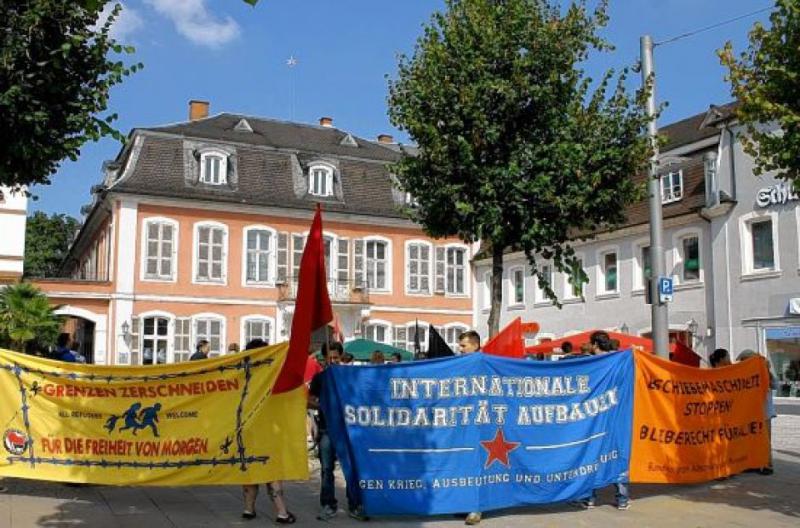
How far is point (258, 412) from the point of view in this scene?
8.65 meters

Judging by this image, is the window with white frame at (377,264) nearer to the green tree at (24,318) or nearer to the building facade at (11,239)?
the building facade at (11,239)

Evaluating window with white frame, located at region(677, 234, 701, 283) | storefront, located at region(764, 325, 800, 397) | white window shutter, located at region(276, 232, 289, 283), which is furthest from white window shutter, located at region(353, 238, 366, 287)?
storefront, located at region(764, 325, 800, 397)

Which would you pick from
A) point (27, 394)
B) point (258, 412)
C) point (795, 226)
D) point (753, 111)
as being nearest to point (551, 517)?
point (258, 412)

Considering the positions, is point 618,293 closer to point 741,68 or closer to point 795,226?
point 795,226

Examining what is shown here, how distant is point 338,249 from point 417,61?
81.7ft

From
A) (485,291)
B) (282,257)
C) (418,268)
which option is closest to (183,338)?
(282,257)

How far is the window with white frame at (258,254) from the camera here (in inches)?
1442

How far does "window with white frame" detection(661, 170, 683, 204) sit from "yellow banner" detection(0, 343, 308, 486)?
24.2 meters

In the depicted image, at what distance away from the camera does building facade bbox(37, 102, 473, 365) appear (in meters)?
34.0

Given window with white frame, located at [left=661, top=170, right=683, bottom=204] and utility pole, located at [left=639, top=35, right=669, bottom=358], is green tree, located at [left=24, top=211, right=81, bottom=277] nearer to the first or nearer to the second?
window with white frame, located at [left=661, top=170, right=683, bottom=204]

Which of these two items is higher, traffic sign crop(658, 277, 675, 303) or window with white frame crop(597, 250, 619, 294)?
window with white frame crop(597, 250, 619, 294)

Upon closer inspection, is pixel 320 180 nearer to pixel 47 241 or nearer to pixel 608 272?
pixel 608 272

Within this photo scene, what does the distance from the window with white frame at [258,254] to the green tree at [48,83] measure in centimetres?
2649

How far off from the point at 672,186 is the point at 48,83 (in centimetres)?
2520
